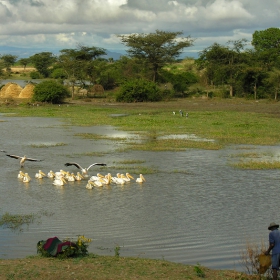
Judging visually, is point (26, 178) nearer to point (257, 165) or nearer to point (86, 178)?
point (86, 178)

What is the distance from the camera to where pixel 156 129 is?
31.1 metres

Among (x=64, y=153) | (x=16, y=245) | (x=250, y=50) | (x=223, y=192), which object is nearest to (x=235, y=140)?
(x=64, y=153)

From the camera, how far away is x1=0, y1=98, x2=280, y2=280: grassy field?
8297 mm

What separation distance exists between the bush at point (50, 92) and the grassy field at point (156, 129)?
100 cm

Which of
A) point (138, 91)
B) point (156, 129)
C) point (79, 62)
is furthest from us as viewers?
point (79, 62)

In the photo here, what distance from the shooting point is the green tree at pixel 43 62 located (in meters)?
88.9

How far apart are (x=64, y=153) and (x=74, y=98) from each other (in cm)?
3378

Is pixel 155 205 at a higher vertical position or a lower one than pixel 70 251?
lower

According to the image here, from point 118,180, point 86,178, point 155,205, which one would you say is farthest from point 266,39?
point 155,205

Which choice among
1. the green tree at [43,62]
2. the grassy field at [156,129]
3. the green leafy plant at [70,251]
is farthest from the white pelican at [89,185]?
the green tree at [43,62]

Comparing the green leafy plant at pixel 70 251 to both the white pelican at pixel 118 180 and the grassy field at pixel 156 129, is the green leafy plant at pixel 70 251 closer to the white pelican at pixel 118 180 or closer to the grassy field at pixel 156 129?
the grassy field at pixel 156 129

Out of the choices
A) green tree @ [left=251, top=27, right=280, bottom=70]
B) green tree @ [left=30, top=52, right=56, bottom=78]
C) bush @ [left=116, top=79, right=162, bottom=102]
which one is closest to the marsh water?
bush @ [left=116, top=79, right=162, bottom=102]

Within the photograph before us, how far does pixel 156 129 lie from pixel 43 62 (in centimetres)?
6126

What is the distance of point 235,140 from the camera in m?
26.3
